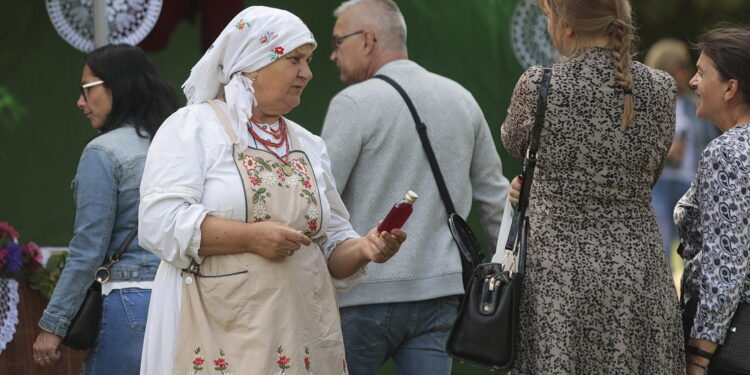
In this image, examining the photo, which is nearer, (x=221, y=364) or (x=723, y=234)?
(x=221, y=364)

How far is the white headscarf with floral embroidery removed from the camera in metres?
3.19

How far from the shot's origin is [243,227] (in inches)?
118

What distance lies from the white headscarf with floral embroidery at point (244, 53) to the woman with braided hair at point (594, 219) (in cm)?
70

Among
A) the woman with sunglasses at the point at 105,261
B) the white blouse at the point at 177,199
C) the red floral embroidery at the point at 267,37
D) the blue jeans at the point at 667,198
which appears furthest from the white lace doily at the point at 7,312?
the blue jeans at the point at 667,198

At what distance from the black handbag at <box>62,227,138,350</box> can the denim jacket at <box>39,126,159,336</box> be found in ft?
0.06

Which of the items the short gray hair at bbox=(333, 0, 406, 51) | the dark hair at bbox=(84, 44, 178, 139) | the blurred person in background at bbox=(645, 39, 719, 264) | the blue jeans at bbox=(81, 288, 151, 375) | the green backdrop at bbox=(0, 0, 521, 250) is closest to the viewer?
the blue jeans at bbox=(81, 288, 151, 375)

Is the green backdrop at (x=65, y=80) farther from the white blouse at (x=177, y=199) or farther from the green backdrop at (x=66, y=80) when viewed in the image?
the white blouse at (x=177, y=199)

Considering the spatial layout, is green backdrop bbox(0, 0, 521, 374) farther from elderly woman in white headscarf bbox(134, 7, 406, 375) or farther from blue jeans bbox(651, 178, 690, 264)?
elderly woman in white headscarf bbox(134, 7, 406, 375)

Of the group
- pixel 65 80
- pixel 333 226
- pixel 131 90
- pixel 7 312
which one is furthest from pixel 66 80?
pixel 333 226

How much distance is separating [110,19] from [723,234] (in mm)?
2955

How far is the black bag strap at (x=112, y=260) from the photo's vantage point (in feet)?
12.6

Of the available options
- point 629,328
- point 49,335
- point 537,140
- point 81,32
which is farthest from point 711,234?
point 81,32

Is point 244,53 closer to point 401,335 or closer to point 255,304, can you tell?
point 255,304

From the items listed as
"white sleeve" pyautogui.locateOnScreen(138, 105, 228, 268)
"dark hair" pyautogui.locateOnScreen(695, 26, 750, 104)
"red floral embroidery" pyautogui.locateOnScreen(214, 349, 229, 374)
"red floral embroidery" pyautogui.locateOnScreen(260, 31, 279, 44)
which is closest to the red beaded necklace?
"white sleeve" pyautogui.locateOnScreen(138, 105, 228, 268)
